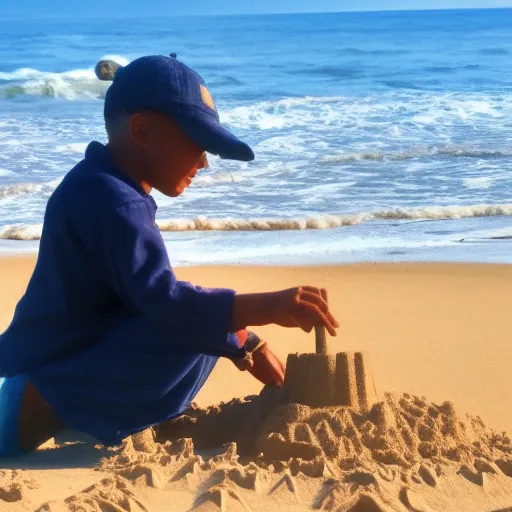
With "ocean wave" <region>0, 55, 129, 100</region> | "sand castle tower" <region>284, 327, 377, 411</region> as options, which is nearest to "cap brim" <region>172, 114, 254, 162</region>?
"sand castle tower" <region>284, 327, 377, 411</region>

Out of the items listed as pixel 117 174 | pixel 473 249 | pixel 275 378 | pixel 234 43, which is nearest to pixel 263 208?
pixel 473 249

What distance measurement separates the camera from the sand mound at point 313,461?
2.03 meters

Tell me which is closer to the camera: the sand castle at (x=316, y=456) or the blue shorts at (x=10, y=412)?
the sand castle at (x=316, y=456)

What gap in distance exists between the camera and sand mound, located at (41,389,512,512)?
2025mm

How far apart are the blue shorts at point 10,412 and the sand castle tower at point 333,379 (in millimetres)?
759

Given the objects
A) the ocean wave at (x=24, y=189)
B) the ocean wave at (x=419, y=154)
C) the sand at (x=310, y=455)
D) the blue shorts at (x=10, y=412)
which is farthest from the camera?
the ocean wave at (x=419, y=154)

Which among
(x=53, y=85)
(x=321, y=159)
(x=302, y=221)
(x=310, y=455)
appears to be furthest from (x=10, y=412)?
(x=53, y=85)

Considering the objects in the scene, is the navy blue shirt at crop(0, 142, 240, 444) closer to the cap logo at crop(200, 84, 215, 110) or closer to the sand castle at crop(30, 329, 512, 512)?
the sand castle at crop(30, 329, 512, 512)

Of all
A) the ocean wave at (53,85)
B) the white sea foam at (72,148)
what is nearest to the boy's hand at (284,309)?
the white sea foam at (72,148)

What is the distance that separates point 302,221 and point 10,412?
3797mm

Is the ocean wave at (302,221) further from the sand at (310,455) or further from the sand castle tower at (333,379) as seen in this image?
the sand castle tower at (333,379)

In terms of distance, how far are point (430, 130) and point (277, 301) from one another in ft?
30.6

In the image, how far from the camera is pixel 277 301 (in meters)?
2.08

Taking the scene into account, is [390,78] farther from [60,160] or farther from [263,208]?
[263,208]
